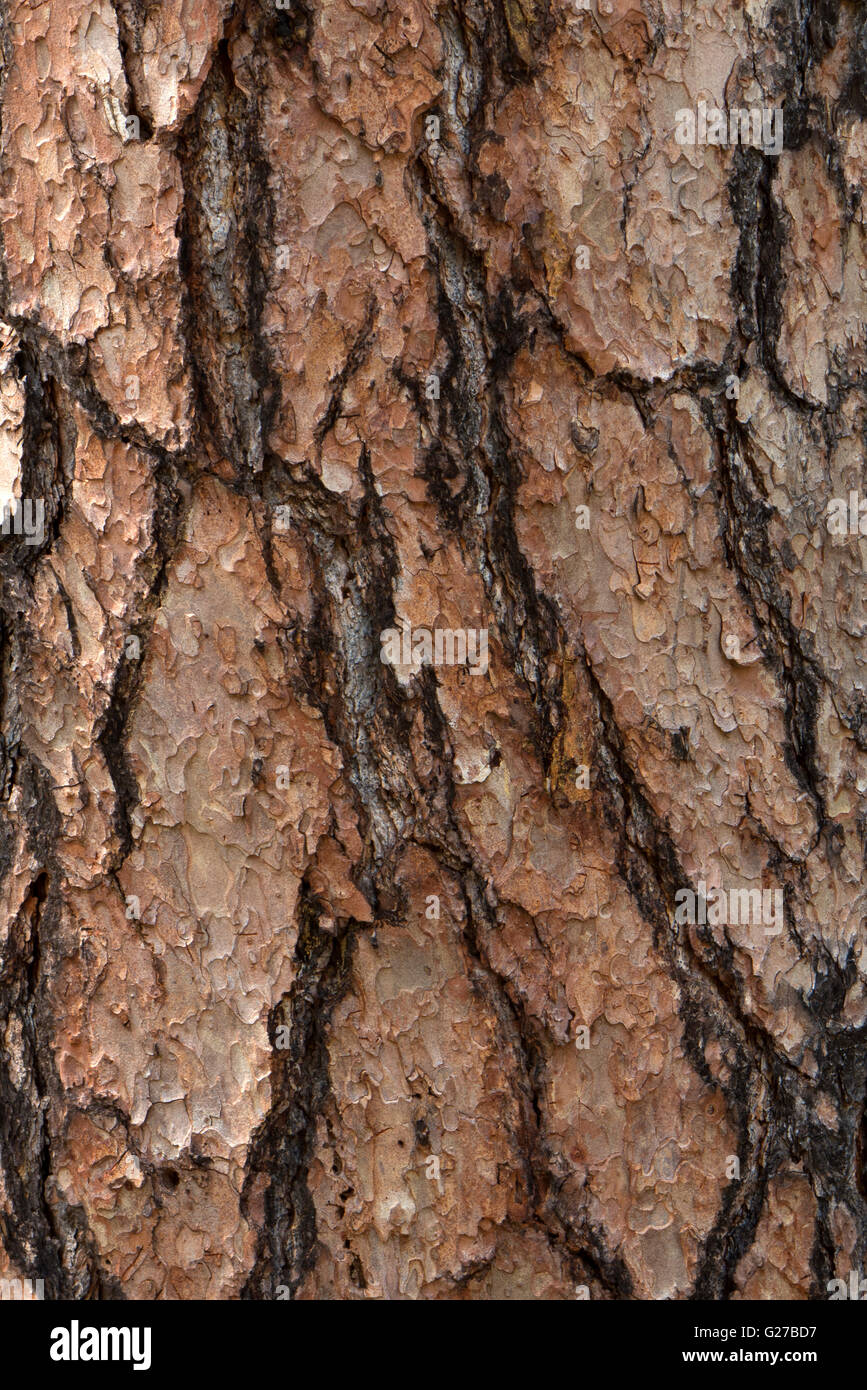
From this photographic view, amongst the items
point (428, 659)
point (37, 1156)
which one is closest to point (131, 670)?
point (428, 659)

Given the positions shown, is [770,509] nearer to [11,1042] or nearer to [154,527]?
[154,527]

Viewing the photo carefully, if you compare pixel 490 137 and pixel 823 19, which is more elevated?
pixel 823 19

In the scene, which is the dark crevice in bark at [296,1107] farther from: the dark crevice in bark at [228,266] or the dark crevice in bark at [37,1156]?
the dark crevice in bark at [228,266]

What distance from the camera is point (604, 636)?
3.98 feet

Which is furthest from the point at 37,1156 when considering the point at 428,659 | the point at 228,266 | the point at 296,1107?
the point at 228,266

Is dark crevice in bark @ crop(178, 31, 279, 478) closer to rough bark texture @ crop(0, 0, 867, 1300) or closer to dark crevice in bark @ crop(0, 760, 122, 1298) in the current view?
rough bark texture @ crop(0, 0, 867, 1300)

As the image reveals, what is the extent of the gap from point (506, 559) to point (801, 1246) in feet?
2.72

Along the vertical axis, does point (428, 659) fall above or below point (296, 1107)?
above

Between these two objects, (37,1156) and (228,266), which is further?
(37,1156)

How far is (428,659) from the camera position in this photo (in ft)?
3.90

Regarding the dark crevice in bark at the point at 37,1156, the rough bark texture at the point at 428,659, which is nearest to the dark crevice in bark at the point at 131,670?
the rough bark texture at the point at 428,659

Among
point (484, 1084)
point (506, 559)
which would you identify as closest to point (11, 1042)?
point (484, 1084)

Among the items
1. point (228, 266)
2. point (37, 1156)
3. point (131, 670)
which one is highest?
point (228, 266)

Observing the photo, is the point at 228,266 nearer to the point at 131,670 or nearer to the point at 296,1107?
the point at 131,670
